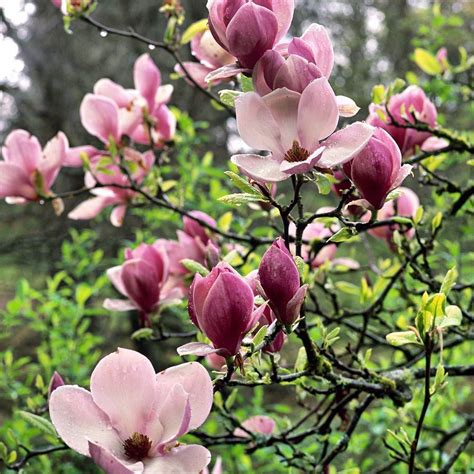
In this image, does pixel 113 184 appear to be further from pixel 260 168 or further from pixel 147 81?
pixel 260 168

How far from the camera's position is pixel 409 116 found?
2.61 feet

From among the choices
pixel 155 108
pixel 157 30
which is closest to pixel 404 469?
pixel 155 108

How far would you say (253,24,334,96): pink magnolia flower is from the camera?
0.43 m

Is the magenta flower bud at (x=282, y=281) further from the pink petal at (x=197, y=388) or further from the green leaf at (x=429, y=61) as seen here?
the green leaf at (x=429, y=61)

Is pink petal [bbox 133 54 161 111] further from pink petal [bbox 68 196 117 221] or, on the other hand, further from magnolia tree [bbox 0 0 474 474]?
pink petal [bbox 68 196 117 221]

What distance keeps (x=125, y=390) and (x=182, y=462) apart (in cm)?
6

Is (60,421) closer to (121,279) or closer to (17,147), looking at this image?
(121,279)

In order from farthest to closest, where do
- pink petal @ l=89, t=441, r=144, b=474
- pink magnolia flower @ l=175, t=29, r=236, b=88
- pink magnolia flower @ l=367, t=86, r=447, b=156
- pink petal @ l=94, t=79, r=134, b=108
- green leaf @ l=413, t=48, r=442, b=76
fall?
green leaf @ l=413, t=48, r=442, b=76, pink petal @ l=94, t=79, r=134, b=108, pink magnolia flower @ l=367, t=86, r=447, b=156, pink magnolia flower @ l=175, t=29, r=236, b=88, pink petal @ l=89, t=441, r=144, b=474

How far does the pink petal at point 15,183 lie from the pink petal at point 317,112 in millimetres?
490

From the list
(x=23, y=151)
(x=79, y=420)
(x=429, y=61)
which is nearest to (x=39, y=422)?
(x=79, y=420)

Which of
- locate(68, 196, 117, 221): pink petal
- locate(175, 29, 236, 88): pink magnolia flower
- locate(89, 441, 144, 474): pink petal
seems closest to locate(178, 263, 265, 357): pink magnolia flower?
locate(89, 441, 144, 474): pink petal

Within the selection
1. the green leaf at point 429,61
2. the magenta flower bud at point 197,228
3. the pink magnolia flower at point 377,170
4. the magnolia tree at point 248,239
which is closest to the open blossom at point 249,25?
the magnolia tree at point 248,239

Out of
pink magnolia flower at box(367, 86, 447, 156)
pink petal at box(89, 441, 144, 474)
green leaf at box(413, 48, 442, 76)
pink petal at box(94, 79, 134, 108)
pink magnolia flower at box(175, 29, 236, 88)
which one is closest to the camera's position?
pink petal at box(89, 441, 144, 474)

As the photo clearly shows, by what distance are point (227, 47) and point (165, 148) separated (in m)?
0.61
